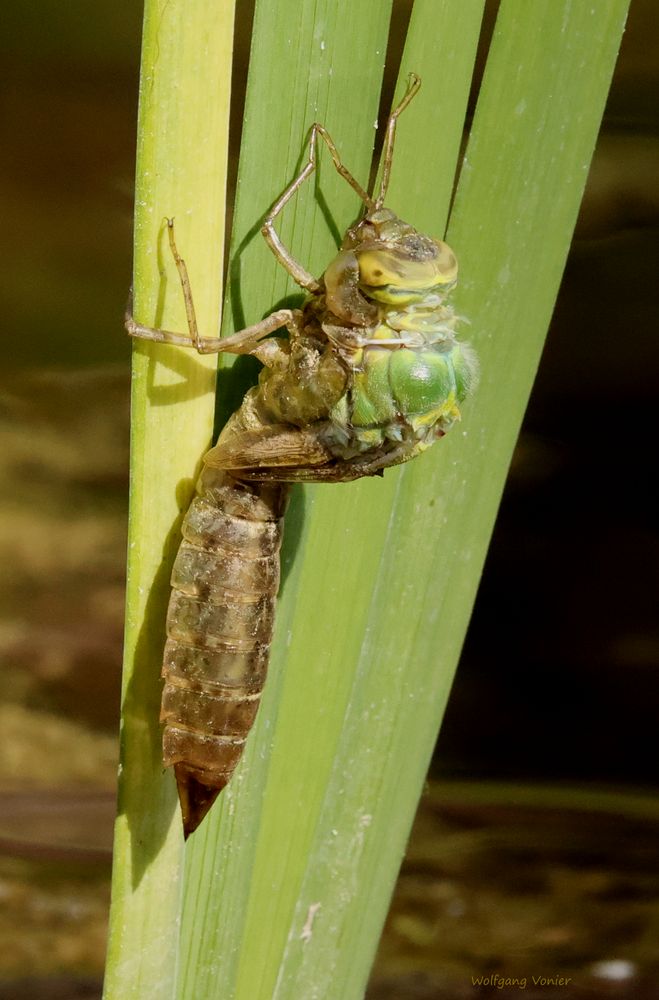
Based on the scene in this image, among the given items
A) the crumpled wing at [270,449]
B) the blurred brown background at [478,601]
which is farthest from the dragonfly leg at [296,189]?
the blurred brown background at [478,601]

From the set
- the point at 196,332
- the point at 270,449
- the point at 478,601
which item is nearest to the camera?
the point at 196,332

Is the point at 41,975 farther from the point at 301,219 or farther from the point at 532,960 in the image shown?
the point at 301,219

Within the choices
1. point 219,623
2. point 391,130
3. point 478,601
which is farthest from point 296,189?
point 478,601

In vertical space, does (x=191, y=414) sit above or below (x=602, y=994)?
above

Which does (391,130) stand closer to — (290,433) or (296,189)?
(296,189)

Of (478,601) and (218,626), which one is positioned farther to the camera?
(478,601)

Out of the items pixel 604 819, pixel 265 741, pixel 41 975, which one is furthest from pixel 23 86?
pixel 604 819

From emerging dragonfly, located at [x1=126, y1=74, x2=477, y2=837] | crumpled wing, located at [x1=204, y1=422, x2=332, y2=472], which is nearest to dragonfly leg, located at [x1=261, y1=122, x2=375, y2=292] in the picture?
emerging dragonfly, located at [x1=126, y1=74, x2=477, y2=837]
